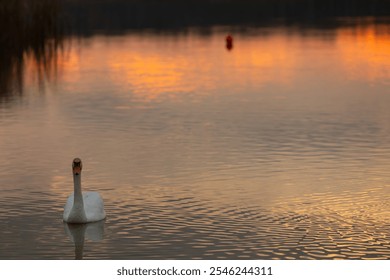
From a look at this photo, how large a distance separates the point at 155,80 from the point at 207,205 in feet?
69.5

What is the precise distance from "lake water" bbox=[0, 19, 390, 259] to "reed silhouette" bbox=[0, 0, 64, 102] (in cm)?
58

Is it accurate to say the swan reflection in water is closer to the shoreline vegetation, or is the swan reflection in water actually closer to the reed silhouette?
the shoreline vegetation

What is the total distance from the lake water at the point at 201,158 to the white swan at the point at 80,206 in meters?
0.18

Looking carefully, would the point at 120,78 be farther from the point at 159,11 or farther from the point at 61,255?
the point at 159,11

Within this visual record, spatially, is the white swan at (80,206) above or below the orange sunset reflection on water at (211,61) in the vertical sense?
above

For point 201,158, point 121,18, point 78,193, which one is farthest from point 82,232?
point 121,18

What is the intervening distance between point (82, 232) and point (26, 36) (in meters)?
32.1

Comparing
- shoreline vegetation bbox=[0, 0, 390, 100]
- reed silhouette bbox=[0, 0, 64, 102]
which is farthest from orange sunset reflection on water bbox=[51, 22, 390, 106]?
shoreline vegetation bbox=[0, 0, 390, 100]

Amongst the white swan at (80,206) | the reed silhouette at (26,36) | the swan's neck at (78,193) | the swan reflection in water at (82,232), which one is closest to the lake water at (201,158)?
the swan reflection in water at (82,232)

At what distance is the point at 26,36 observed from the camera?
1913 inches

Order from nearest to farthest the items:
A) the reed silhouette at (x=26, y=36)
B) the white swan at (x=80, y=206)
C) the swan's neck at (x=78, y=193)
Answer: the swan's neck at (x=78, y=193)
the white swan at (x=80, y=206)
the reed silhouette at (x=26, y=36)

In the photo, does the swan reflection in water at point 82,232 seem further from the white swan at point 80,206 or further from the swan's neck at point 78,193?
the swan's neck at point 78,193

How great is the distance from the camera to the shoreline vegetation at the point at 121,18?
4644cm

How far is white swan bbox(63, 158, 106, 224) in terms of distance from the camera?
57.7 feet
